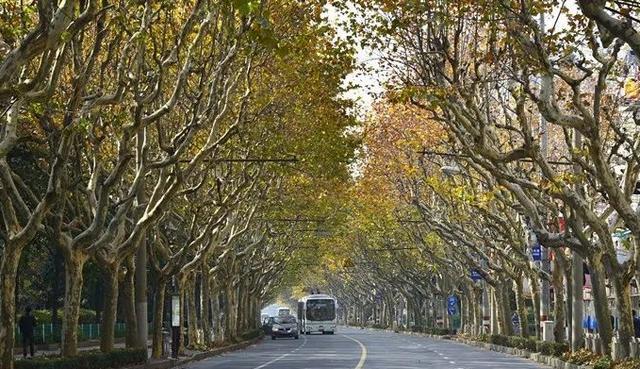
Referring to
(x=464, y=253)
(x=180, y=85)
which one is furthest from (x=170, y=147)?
(x=464, y=253)

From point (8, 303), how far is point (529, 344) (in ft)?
82.9

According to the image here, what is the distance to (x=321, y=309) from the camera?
9688cm

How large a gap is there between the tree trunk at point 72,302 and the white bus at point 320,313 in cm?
6888

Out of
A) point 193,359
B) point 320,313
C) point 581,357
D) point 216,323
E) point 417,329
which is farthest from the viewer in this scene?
point 320,313

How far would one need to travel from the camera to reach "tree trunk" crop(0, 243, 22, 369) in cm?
2300

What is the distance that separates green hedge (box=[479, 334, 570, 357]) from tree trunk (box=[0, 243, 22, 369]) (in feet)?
60.3

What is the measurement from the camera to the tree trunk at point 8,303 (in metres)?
23.0

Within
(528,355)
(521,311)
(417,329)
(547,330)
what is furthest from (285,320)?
(547,330)

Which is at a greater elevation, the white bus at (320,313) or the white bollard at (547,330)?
the white bus at (320,313)

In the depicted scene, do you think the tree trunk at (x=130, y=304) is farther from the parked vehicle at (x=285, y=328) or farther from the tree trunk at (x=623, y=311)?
the parked vehicle at (x=285, y=328)

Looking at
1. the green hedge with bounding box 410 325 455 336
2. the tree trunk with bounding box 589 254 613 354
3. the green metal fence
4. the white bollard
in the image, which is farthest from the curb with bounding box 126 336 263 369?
the green hedge with bounding box 410 325 455 336

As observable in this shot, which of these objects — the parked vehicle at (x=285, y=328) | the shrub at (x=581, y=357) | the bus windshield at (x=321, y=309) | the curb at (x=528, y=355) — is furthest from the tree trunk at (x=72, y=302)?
the bus windshield at (x=321, y=309)

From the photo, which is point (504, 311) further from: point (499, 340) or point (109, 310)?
point (109, 310)

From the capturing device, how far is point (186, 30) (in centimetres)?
2242
